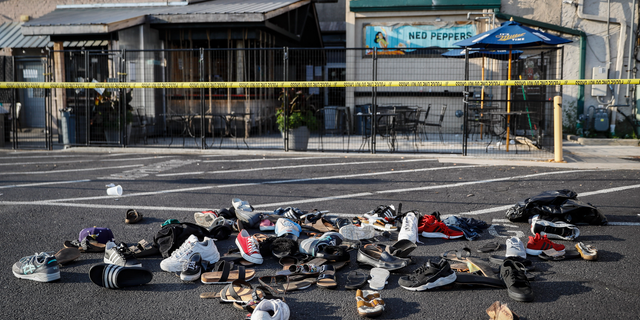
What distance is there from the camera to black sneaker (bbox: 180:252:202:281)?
13.0ft

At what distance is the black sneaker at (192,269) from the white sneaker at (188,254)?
1.6 inches

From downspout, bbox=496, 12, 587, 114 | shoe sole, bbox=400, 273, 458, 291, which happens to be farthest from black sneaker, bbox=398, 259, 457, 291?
downspout, bbox=496, 12, 587, 114

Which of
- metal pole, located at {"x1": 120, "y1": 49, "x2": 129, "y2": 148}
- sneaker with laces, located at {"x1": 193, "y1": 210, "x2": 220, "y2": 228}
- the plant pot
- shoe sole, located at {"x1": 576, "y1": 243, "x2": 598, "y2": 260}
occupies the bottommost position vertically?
shoe sole, located at {"x1": 576, "y1": 243, "x2": 598, "y2": 260}

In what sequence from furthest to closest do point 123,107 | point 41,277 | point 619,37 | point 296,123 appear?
point 619,37
point 123,107
point 296,123
point 41,277

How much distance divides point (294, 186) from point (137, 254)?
12.1 feet

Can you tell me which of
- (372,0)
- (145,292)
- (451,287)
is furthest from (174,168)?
(372,0)

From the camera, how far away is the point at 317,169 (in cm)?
960

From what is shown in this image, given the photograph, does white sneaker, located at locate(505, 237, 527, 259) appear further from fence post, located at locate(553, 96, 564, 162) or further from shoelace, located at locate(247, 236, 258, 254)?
fence post, located at locate(553, 96, 564, 162)

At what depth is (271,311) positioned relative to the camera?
3.19m

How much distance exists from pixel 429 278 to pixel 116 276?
7.51 ft

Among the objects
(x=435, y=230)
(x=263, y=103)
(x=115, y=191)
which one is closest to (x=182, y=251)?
(x=435, y=230)

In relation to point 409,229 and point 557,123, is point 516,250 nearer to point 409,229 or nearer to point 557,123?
point 409,229

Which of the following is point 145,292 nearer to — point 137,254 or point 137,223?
point 137,254

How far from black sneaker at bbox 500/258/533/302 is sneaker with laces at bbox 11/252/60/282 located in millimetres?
3387
